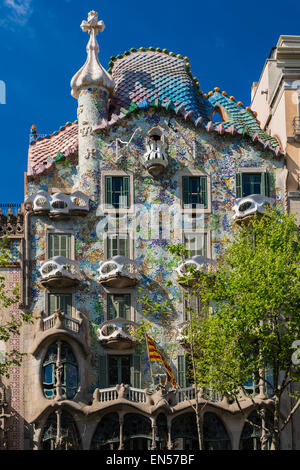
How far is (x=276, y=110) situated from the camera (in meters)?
60.8

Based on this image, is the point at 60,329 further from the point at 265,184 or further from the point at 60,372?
the point at 265,184

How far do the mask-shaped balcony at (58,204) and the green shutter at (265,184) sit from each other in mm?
8091

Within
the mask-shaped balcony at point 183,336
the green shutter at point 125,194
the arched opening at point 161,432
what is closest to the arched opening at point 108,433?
the arched opening at point 161,432

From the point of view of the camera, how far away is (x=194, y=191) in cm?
5831

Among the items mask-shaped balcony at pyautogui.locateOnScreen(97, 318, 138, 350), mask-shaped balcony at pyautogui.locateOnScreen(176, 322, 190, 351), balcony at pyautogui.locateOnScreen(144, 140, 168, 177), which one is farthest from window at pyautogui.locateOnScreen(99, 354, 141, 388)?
balcony at pyautogui.locateOnScreen(144, 140, 168, 177)

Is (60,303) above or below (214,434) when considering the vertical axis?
above

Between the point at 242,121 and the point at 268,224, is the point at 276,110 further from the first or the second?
the point at 268,224

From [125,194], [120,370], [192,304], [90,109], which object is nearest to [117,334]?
[120,370]

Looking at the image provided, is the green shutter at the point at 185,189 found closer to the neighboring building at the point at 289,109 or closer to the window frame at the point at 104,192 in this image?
the window frame at the point at 104,192

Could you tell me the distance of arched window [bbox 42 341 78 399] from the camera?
53.8 metres

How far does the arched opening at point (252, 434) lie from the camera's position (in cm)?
5388

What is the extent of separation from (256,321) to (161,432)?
Result: 22.1 feet

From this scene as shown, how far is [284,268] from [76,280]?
32.2ft

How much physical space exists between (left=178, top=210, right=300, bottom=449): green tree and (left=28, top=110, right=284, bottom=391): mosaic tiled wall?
162 inches
